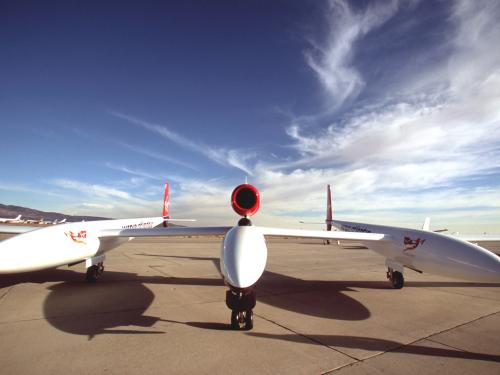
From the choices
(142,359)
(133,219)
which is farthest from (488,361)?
(133,219)

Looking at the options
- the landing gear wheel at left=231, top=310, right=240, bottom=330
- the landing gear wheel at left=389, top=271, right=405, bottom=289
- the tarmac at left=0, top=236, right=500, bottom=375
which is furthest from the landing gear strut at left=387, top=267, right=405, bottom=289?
the landing gear wheel at left=231, top=310, right=240, bottom=330

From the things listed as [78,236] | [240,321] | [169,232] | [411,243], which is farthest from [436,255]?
[78,236]

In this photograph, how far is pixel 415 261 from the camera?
269 inches

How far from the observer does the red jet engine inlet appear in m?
5.50

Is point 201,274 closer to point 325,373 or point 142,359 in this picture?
point 142,359

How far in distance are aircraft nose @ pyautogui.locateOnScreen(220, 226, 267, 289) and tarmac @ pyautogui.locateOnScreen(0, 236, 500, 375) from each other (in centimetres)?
87

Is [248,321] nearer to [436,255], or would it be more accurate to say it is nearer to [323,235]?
[323,235]

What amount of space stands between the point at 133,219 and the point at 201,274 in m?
3.12

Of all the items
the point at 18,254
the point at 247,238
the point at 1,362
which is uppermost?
the point at 247,238

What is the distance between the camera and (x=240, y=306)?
4.27m

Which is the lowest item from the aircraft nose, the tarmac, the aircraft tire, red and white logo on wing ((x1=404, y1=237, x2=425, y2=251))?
the tarmac

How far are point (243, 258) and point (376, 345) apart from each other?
219 centimetres

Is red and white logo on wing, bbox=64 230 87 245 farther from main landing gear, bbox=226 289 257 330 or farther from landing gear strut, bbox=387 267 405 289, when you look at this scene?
landing gear strut, bbox=387 267 405 289

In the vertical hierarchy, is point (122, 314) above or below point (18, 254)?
below
